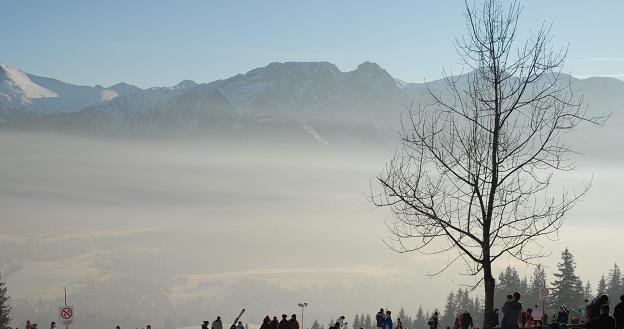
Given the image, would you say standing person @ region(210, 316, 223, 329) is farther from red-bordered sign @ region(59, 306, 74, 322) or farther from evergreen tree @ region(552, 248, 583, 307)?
evergreen tree @ region(552, 248, 583, 307)

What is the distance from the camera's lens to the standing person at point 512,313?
23.4 metres

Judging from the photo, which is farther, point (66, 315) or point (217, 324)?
point (66, 315)

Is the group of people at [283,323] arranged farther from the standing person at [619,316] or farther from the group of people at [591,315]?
the standing person at [619,316]

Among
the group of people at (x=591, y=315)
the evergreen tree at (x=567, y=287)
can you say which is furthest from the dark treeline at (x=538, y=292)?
the group of people at (x=591, y=315)

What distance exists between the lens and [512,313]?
23.5 metres

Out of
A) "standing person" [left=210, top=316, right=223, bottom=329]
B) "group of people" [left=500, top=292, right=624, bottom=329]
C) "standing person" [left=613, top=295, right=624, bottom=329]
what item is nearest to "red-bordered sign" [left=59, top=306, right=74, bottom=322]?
"standing person" [left=210, top=316, right=223, bottom=329]

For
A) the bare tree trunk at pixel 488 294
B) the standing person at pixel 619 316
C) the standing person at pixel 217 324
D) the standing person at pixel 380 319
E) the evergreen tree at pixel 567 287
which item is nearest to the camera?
the standing person at pixel 619 316

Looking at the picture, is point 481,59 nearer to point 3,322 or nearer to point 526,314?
point 526,314

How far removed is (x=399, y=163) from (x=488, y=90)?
310cm

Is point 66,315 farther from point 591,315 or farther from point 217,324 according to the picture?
point 591,315

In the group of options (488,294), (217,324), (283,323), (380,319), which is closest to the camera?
(488,294)

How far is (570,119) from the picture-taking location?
21.2 m

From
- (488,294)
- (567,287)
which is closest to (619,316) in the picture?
(488,294)

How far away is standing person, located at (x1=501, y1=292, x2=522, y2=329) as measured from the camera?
76.6 feet
